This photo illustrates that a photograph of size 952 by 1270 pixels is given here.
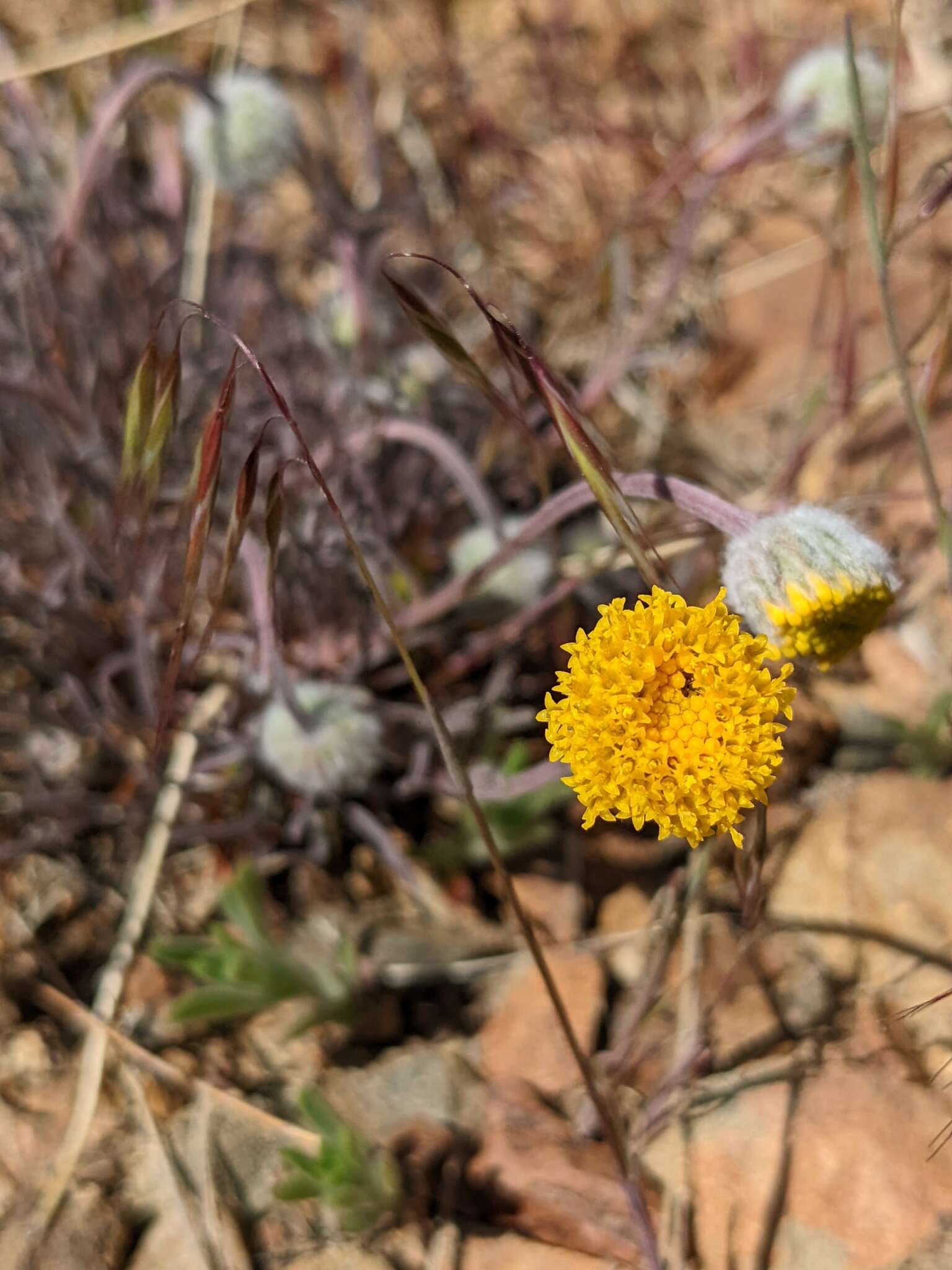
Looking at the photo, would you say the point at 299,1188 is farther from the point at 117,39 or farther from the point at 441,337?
the point at 117,39

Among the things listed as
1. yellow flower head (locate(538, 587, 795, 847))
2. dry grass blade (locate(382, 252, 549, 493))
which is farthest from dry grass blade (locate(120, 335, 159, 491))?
yellow flower head (locate(538, 587, 795, 847))

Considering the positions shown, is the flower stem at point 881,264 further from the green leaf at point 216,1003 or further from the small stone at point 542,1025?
the green leaf at point 216,1003

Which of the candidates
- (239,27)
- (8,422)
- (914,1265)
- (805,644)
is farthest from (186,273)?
(914,1265)

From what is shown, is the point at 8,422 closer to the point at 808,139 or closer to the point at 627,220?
the point at 627,220

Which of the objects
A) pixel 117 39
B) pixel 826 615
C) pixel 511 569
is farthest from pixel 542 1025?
pixel 117 39

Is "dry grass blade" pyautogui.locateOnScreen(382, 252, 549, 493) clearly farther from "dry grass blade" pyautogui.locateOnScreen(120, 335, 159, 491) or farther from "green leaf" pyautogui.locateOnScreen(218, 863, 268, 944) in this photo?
"green leaf" pyautogui.locateOnScreen(218, 863, 268, 944)

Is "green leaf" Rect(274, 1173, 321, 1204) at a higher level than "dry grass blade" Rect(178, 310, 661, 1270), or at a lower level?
lower

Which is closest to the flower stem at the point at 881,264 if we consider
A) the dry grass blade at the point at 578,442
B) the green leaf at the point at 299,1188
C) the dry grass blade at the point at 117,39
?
the dry grass blade at the point at 578,442
